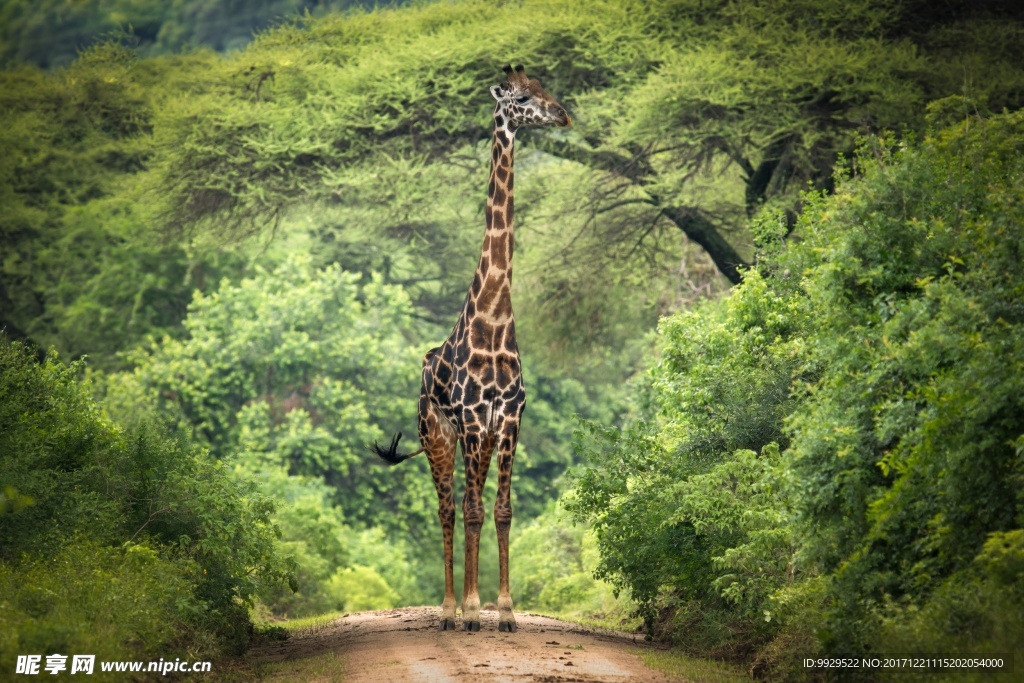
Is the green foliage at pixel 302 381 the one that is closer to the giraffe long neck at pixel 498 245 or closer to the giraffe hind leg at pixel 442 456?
the giraffe hind leg at pixel 442 456

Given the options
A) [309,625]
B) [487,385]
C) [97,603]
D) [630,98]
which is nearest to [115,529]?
[97,603]

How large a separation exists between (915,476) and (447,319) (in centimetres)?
3273

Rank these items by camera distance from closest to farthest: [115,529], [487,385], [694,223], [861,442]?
[861,442]
[115,529]
[487,385]
[694,223]

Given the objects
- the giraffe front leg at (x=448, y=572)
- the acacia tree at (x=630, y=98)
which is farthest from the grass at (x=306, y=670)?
the acacia tree at (x=630, y=98)

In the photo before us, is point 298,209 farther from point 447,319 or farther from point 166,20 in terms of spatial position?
point 166,20

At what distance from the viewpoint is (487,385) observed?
14625 mm

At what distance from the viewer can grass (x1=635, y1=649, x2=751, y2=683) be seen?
11.3 metres

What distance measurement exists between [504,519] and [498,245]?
10.3 feet

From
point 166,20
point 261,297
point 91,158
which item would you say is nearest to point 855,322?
point 261,297

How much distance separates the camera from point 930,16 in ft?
81.5

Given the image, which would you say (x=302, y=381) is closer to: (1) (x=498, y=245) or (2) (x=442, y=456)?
(2) (x=442, y=456)

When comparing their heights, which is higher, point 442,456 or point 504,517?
point 442,456

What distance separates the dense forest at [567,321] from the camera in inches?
428

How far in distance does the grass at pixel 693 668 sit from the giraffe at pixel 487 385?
189 cm
